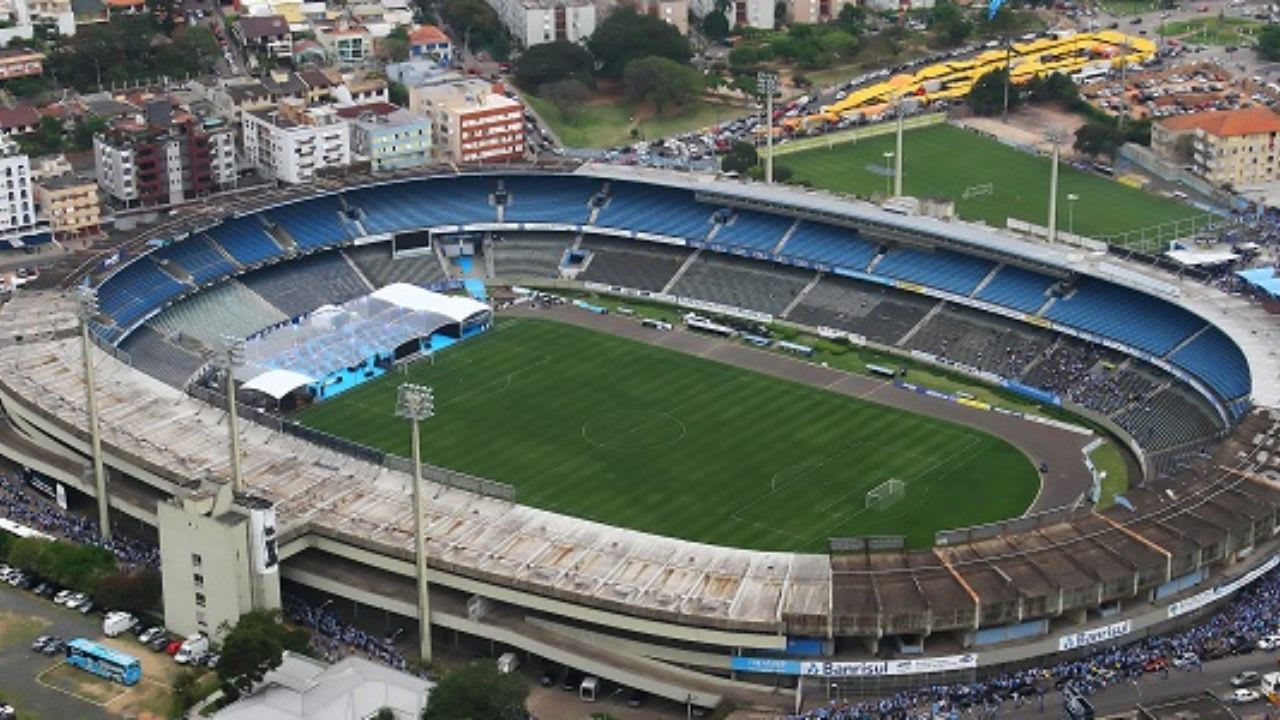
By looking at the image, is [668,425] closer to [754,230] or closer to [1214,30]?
[754,230]

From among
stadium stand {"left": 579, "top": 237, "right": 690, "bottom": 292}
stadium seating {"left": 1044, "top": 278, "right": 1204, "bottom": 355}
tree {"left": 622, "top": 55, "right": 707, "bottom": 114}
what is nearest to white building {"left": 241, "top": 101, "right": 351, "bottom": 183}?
stadium stand {"left": 579, "top": 237, "right": 690, "bottom": 292}

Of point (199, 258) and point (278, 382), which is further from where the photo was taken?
point (199, 258)

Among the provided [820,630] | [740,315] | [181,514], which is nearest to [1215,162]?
[740,315]

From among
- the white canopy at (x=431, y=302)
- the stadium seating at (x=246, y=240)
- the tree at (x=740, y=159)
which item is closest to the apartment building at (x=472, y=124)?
the tree at (x=740, y=159)

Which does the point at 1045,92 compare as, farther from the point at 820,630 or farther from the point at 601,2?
the point at 820,630

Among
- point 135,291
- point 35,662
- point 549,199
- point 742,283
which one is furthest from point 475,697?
point 549,199
